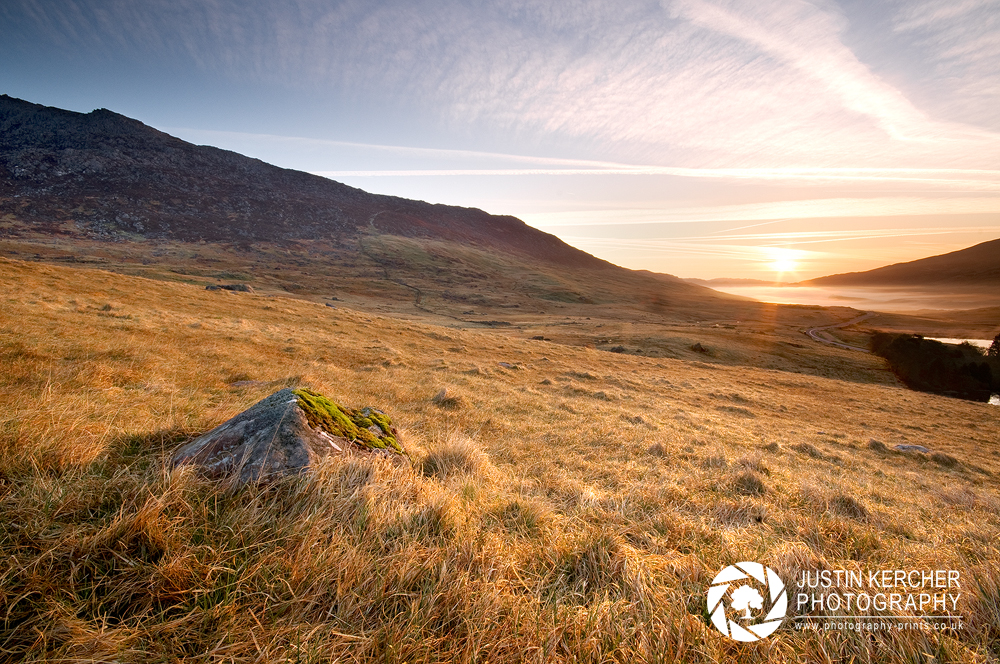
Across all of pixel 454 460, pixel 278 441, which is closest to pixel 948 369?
pixel 454 460

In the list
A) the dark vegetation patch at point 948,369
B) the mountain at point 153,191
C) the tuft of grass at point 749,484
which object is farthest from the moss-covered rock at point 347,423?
the mountain at point 153,191

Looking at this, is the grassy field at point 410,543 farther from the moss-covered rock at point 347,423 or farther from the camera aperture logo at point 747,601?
the moss-covered rock at point 347,423

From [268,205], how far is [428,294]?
293 ft

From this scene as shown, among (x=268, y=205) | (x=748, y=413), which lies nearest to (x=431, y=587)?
(x=748, y=413)

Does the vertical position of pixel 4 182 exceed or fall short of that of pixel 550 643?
it exceeds it

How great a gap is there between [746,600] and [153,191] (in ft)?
568

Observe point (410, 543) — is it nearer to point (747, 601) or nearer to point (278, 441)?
point (278, 441)

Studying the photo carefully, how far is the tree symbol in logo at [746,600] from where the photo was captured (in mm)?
2615

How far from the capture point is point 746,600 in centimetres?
268

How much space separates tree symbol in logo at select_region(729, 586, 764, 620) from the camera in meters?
2.62

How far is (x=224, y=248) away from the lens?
10369 cm

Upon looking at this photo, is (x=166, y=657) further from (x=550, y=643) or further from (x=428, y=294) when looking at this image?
(x=428, y=294)

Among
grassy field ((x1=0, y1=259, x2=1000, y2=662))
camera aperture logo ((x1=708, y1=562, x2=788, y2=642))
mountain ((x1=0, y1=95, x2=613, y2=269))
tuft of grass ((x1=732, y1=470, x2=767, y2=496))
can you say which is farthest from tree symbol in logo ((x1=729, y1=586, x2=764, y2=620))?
mountain ((x1=0, y1=95, x2=613, y2=269))

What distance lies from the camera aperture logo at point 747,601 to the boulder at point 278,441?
3.41 meters
